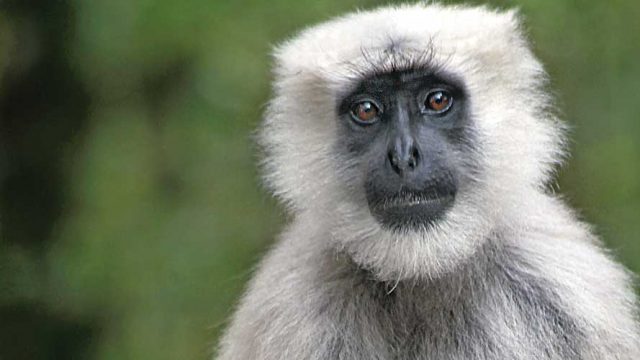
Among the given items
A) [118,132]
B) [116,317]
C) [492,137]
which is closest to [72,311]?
[116,317]

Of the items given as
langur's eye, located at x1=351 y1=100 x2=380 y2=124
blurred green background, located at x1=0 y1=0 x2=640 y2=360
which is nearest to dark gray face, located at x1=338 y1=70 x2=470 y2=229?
langur's eye, located at x1=351 y1=100 x2=380 y2=124

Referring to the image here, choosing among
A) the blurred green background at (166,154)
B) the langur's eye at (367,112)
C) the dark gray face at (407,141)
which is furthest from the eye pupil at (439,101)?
the blurred green background at (166,154)

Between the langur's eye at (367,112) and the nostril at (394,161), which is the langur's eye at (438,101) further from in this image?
the nostril at (394,161)

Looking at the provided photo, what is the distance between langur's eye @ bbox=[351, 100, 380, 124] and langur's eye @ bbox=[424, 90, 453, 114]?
0.21 metres

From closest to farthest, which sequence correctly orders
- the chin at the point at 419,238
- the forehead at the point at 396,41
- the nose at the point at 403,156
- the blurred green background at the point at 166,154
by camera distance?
the nose at the point at 403,156
the chin at the point at 419,238
the forehead at the point at 396,41
the blurred green background at the point at 166,154

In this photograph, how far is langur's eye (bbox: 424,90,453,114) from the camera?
22.5ft

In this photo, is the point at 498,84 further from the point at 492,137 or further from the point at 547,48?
the point at 547,48

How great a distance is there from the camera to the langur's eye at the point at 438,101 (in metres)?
6.87

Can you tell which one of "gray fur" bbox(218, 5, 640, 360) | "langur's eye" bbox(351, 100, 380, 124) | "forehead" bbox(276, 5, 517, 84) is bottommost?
"gray fur" bbox(218, 5, 640, 360)

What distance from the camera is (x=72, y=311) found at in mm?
9516

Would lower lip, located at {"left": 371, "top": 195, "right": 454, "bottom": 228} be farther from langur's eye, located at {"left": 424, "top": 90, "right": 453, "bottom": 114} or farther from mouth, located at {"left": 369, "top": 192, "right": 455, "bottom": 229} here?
langur's eye, located at {"left": 424, "top": 90, "right": 453, "bottom": 114}

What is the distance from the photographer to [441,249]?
22.1ft

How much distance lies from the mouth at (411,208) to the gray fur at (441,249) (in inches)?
1.9

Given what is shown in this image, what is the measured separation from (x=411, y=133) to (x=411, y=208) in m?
0.30
